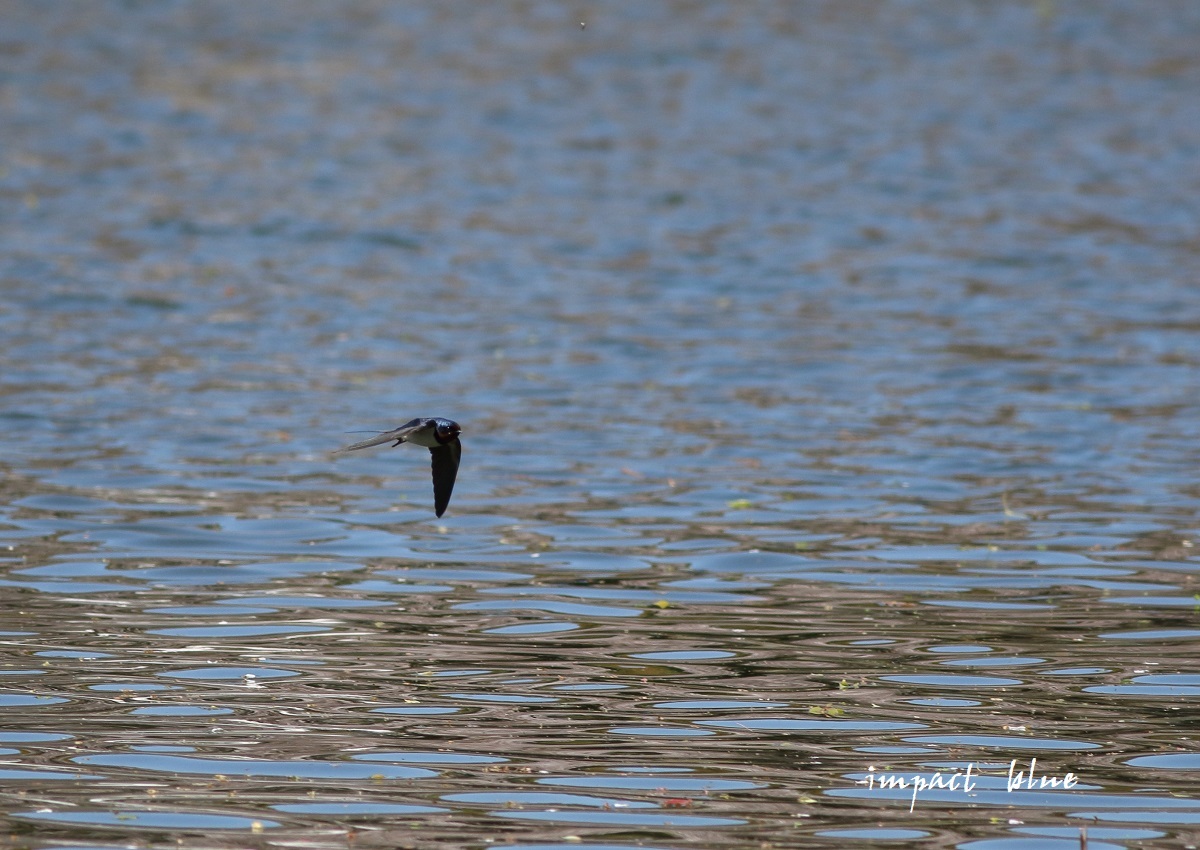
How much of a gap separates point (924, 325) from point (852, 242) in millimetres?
Result: 3907

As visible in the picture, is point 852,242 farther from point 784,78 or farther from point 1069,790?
point 1069,790

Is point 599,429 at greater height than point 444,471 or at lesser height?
lesser

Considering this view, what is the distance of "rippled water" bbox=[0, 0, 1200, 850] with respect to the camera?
7.98 metres

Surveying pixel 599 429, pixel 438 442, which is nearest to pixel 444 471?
pixel 438 442

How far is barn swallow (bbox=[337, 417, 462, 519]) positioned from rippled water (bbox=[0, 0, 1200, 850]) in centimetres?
80

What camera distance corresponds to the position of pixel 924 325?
19281mm

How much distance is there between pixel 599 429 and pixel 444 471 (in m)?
5.49

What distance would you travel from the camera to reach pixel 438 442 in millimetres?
9438

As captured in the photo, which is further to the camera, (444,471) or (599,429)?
(599,429)

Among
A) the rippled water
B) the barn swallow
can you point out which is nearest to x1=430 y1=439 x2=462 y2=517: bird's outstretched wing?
the barn swallow

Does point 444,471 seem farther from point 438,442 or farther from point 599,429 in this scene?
point 599,429

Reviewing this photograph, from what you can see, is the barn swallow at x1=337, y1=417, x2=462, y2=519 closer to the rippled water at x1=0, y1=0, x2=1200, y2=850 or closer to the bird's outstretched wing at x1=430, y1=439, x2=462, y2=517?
the bird's outstretched wing at x1=430, y1=439, x2=462, y2=517

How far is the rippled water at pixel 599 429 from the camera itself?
798 centimetres

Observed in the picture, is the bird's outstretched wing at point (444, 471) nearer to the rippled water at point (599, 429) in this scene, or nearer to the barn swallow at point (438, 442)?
the barn swallow at point (438, 442)
